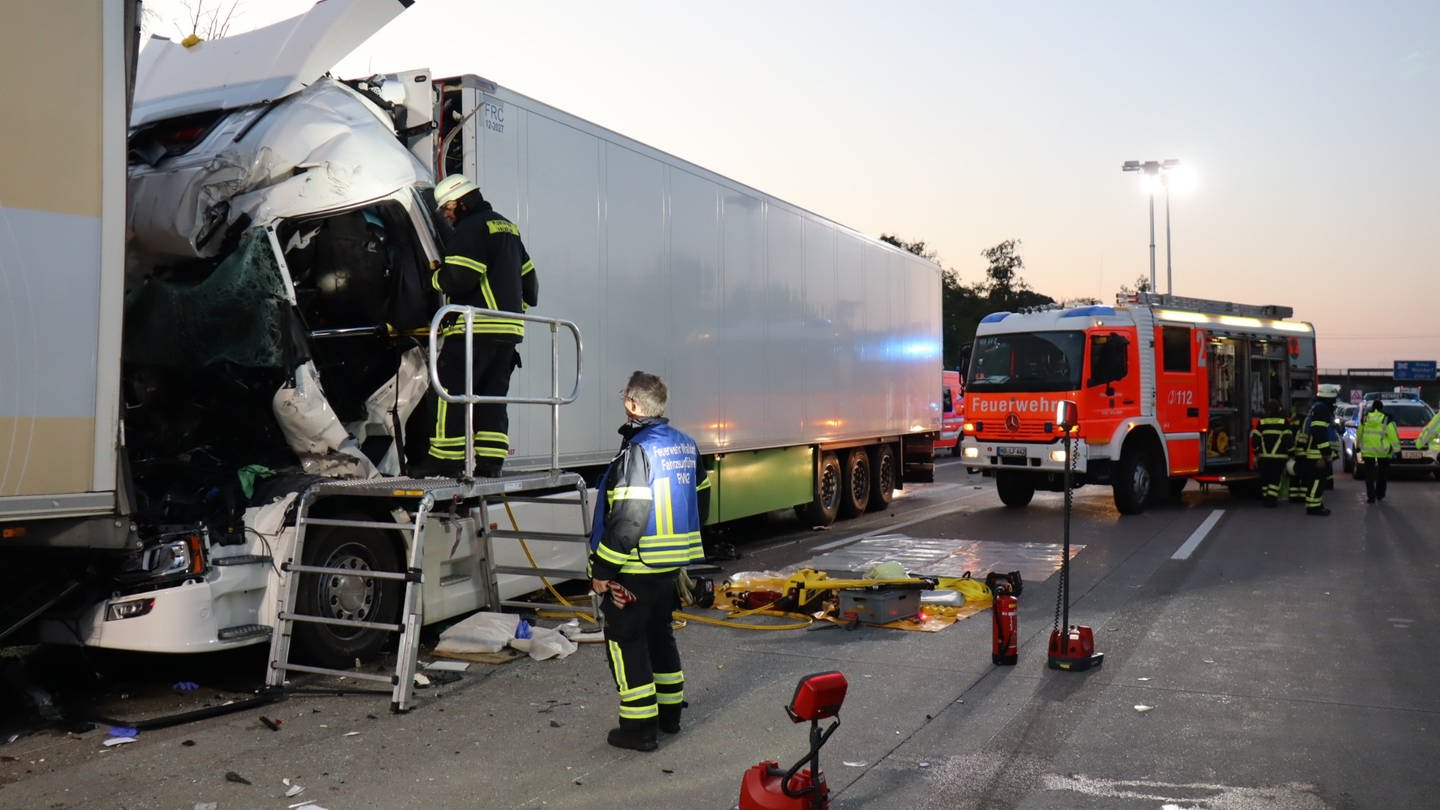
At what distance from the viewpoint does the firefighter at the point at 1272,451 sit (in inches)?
727

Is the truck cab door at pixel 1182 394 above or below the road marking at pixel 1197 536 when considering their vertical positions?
above

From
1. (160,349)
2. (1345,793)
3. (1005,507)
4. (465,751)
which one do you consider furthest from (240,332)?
(1005,507)

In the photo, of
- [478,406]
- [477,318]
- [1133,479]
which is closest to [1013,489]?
[1133,479]

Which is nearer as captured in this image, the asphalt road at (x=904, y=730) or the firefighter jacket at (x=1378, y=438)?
the asphalt road at (x=904, y=730)

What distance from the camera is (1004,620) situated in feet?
23.5

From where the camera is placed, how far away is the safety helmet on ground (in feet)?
22.9

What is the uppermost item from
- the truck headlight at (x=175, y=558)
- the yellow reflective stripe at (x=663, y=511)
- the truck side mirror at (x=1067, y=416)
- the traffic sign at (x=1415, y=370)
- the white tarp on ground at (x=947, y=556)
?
the traffic sign at (x=1415, y=370)

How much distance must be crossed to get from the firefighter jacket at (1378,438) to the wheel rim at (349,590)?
669 inches

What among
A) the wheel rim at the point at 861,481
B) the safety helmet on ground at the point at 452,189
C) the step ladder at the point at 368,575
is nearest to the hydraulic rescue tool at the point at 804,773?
the step ladder at the point at 368,575

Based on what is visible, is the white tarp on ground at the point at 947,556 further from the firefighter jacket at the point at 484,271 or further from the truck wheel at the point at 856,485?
the firefighter jacket at the point at 484,271

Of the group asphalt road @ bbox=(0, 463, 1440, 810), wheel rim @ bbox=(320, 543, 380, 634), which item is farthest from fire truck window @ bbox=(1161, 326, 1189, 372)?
wheel rim @ bbox=(320, 543, 380, 634)

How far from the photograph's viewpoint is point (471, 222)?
696 centimetres

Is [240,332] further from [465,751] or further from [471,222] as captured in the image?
[465,751]

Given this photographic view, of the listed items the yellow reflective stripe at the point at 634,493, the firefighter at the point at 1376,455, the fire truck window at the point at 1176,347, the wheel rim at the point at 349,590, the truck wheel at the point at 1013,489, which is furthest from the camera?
the firefighter at the point at 1376,455
